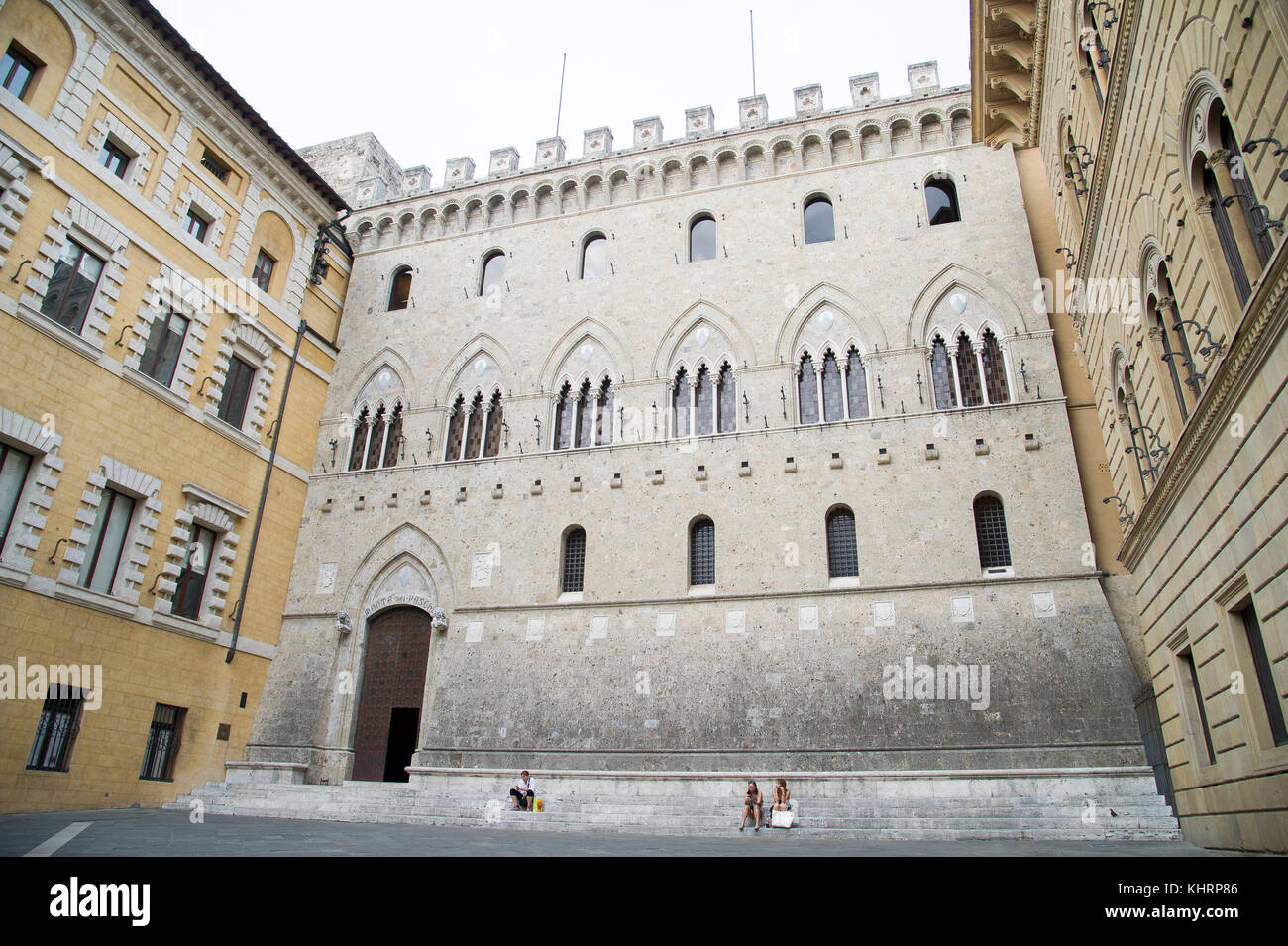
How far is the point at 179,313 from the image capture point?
53.6 feet

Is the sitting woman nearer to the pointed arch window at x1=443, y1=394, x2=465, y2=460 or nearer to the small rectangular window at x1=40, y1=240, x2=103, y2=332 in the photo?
the pointed arch window at x1=443, y1=394, x2=465, y2=460

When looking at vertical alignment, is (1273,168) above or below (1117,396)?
below

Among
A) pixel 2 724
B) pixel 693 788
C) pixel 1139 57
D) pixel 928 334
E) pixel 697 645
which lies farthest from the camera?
pixel 928 334

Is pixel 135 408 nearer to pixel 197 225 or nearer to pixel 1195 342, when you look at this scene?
pixel 197 225

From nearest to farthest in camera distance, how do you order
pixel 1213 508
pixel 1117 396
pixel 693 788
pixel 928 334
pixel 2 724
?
pixel 1213 508
pixel 1117 396
pixel 2 724
pixel 693 788
pixel 928 334

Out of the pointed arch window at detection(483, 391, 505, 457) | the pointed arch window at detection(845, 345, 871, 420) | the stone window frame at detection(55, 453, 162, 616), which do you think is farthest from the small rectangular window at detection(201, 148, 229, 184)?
the pointed arch window at detection(845, 345, 871, 420)

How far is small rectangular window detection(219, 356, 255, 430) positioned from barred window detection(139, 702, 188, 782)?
5.94m

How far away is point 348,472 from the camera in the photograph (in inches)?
757

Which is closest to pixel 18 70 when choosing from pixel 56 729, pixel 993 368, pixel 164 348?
pixel 164 348

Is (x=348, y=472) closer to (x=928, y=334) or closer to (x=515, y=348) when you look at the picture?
(x=515, y=348)

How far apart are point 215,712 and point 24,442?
20.3ft

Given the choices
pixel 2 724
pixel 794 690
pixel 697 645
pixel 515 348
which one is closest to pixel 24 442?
pixel 2 724

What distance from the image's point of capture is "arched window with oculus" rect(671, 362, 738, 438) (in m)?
17.2

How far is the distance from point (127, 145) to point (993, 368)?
17.1m
